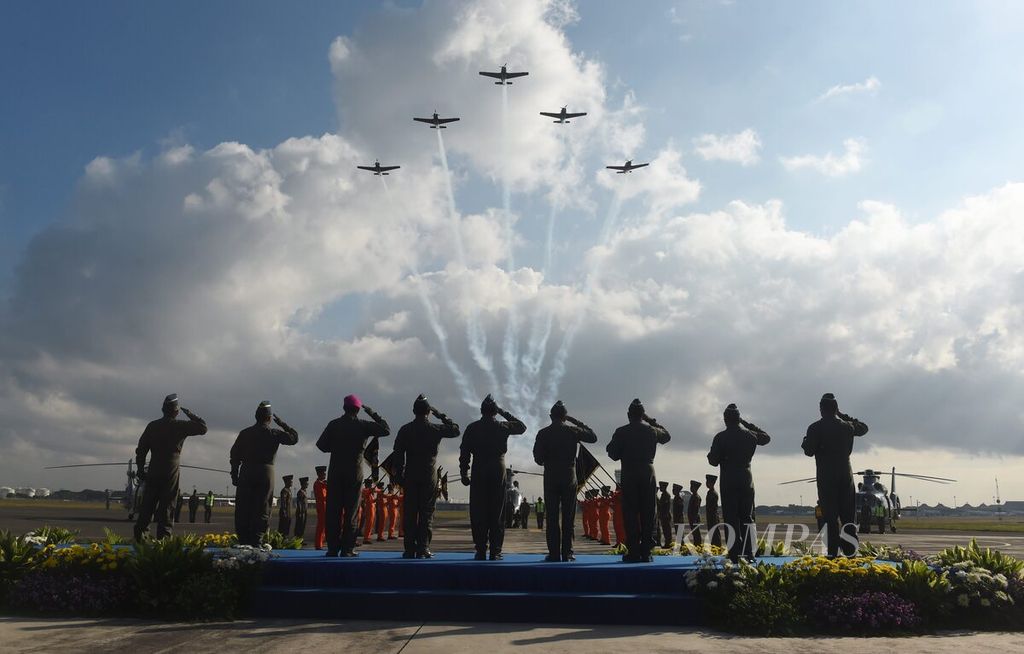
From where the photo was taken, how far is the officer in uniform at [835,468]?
982 cm

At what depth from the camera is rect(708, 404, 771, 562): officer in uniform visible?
952 centimetres

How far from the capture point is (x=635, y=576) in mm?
8398

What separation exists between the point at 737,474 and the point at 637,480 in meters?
1.28

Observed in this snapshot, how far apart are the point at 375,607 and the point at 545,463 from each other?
2.77 m

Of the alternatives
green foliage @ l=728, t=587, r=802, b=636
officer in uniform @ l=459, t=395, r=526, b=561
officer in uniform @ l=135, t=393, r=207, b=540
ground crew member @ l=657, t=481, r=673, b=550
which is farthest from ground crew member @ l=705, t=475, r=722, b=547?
officer in uniform @ l=135, t=393, r=207, b=540

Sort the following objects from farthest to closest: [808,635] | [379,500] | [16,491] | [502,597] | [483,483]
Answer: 1. [16,491]
2. [379,500]
3. [483,483]
4. [502,597]
5. [808,635]

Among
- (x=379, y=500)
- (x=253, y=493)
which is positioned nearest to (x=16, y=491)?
(x=379, y=500)

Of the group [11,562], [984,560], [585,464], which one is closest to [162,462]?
[11,562]

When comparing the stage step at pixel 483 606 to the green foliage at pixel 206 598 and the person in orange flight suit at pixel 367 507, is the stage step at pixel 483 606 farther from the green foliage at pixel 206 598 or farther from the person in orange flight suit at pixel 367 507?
the person in orange flight suit at pixel 367 507

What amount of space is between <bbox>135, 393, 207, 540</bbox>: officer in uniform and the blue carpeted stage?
7.34ft

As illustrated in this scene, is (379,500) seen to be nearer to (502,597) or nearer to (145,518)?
(145,518)

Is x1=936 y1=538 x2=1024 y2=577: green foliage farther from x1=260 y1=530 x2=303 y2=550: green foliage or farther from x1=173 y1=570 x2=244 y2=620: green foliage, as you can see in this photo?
x1=260 y1=530 x2=303 y2=550: green foliage

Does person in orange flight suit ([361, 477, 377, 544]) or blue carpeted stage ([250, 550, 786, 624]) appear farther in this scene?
person in orange flight suit ([361, 477, 377, 544])

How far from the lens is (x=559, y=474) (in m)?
9.61
